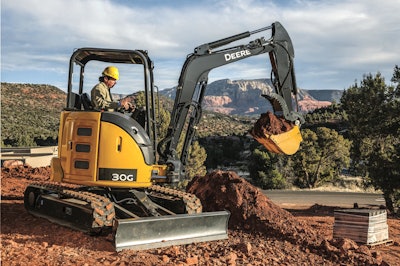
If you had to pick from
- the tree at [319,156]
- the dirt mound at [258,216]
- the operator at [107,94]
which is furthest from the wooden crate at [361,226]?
the tree at [319,156]

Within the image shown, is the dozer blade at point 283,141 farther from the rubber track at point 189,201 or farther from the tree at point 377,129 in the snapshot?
the tree at point 377,129

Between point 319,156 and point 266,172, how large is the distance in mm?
5979

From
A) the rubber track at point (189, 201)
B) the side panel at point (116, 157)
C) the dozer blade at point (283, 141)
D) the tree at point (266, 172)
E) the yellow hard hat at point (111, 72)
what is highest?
the yellow hard hat at point (111, 72)

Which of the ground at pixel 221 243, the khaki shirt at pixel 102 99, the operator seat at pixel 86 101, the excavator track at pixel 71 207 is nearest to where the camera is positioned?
the ground at pixel 221 243

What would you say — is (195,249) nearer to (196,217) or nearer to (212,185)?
(196,217)

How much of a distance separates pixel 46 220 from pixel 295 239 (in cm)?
571

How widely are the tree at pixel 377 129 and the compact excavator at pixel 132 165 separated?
13.7 metres

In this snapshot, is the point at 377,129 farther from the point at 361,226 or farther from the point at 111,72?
the point at 111,72

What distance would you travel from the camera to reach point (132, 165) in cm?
887

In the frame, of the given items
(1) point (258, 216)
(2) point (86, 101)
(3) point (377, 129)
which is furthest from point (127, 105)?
(3) point (377, 129)

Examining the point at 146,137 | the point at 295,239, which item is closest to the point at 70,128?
the point at 146,137

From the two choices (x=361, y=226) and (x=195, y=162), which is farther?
(x=195, y=162)

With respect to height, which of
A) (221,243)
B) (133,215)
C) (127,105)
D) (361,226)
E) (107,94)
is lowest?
(361,226)

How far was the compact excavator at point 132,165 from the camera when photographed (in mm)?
8516
